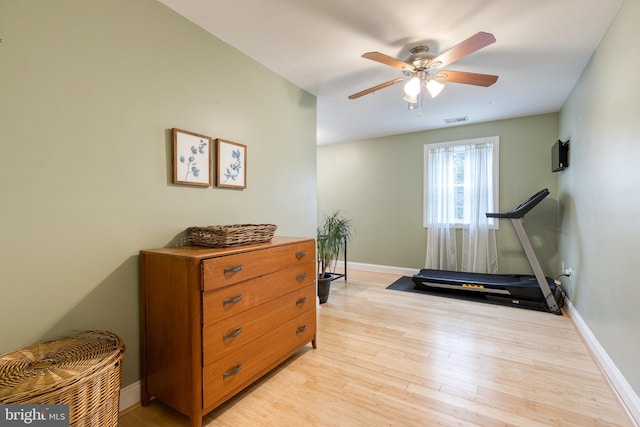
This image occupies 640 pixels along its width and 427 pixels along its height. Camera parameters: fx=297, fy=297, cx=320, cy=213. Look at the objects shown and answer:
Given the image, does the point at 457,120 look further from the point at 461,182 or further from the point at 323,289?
the point at 323,289

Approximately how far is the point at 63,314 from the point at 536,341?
3338 mm

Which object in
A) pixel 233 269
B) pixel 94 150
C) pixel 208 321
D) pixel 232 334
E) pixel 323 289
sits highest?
pixel 94 150

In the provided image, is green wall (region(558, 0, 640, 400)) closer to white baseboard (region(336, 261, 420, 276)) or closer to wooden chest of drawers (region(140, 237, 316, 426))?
wooden chest of drawers (region(140, 237, 316, 426))

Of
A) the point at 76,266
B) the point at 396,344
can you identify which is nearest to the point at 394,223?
the point at 396,344

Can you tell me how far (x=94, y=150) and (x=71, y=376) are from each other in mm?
1065

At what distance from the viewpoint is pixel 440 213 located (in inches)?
184

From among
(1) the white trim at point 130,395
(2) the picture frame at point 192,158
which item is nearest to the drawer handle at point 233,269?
(2) the picture frame at point 192,158

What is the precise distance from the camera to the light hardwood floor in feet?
5.27

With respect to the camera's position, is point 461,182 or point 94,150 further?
point 461,182

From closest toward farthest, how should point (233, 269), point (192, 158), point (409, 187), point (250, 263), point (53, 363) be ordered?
point (53, 363) → point (233, 269) → point (250, 263) → point (192, 158) → point (409, 187)

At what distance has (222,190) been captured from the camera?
2.27 m

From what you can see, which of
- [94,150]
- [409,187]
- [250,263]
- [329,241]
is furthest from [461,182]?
[94,150]

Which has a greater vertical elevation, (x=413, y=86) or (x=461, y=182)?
(x=413, y=86)

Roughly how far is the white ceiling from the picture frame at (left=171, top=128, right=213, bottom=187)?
0.80 metres
